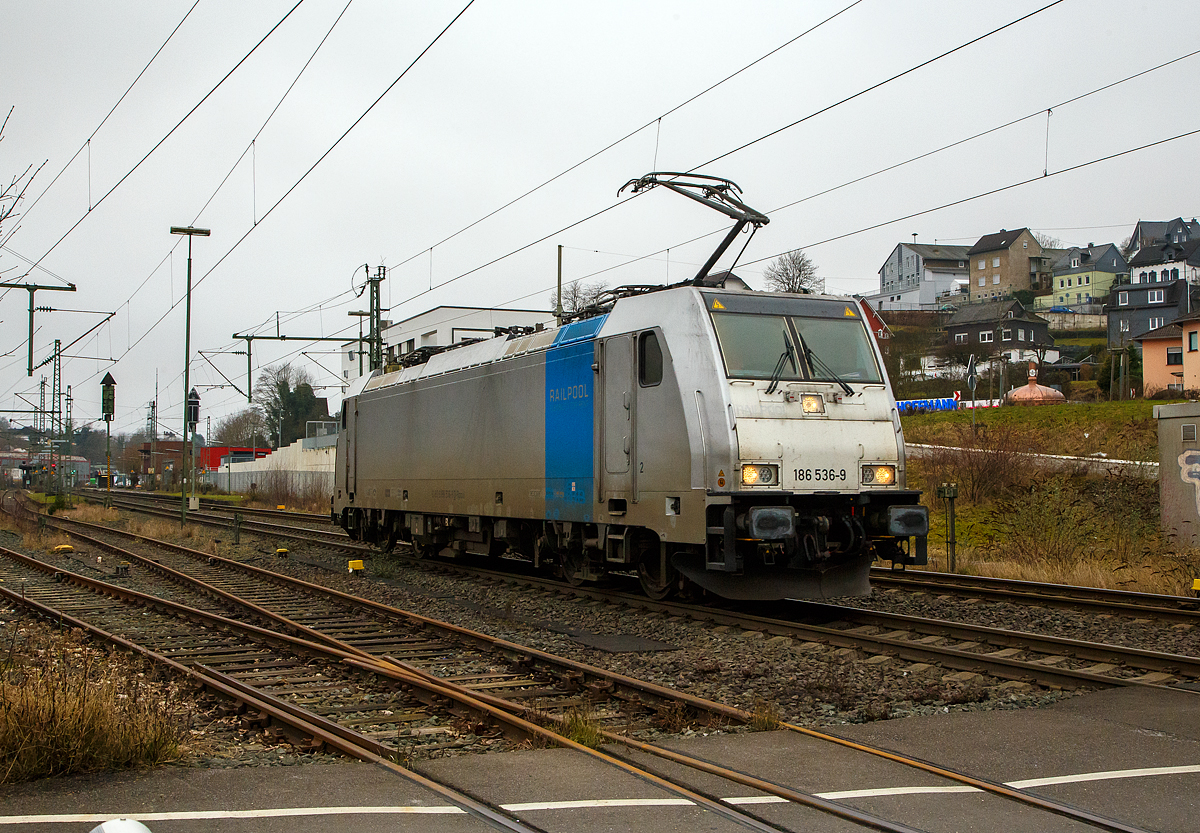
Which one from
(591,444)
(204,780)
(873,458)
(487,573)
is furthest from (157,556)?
(204,780)

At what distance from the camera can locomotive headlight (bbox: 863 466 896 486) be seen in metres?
11.1

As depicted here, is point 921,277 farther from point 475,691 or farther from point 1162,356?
point 475,691

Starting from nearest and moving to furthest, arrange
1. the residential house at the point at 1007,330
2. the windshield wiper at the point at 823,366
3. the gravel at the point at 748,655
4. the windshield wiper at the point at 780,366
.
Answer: the gravel at the point at 748,655 < the windshield wiper at the point at 780,366 < the windshield wiper at the point at 823,366 < the residential house at the point at 1007,330

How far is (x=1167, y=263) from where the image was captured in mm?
96000

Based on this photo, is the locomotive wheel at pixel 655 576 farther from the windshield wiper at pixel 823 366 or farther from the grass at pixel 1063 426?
the grass at pixel 1063 426

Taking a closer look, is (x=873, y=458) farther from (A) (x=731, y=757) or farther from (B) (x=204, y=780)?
(B) (x=204, y=780)

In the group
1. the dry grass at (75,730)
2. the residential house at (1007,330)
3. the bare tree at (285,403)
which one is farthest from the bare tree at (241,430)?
the dry grass at (75,730)

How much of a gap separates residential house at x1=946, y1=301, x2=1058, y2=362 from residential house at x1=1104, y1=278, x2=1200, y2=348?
5.06 m

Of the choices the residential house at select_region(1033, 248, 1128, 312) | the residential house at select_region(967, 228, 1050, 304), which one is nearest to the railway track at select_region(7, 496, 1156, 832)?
the residential house at select_region(1033, 248, 1128, 312)

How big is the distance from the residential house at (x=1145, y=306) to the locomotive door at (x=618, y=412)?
76737 mm

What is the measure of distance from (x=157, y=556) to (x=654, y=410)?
46.9 feet

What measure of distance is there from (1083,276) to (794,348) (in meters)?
111

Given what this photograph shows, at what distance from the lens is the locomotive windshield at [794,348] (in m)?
11.0

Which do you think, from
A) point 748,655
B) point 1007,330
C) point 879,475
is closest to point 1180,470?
point 879,475
